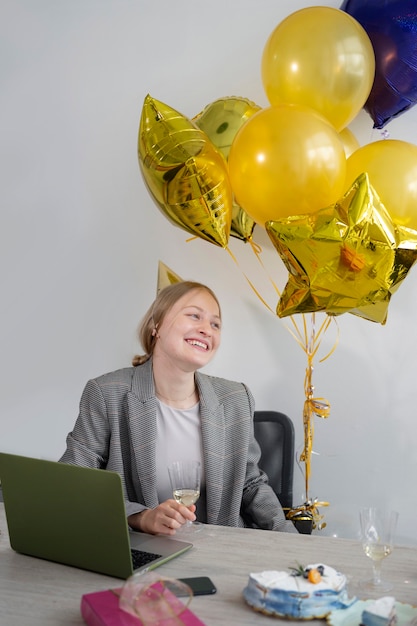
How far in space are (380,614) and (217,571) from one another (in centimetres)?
40

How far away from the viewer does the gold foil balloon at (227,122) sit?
2465mm

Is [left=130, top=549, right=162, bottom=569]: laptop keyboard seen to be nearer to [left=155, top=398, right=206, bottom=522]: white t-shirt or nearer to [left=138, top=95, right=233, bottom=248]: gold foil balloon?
[left=155, top=398, right=206, bottom=522]: white t-shirt

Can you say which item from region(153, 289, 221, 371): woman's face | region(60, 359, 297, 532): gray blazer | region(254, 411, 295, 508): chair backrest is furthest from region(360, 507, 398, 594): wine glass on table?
region(254, 411, 295, 508): chair backrest

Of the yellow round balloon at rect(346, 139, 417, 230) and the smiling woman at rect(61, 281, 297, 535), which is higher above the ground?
the yellow round balloon at rect(346, 139, 417, 230)

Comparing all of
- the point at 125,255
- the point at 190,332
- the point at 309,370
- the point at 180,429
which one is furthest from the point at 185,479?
the point at 125,255

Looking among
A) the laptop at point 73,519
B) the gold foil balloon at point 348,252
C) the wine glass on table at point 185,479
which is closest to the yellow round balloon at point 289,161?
the gold foil balloon at point 348,252

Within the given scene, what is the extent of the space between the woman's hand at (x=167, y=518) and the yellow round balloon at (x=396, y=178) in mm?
1005

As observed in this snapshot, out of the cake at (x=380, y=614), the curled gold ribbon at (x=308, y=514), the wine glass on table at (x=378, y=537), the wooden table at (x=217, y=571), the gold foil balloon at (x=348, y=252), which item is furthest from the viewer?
the curled gold ribbon at (x=308, y=514)

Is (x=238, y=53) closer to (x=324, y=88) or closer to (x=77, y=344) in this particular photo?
(x=324, y=88)

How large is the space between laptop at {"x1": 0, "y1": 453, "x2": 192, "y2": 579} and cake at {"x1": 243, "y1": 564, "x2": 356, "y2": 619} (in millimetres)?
270

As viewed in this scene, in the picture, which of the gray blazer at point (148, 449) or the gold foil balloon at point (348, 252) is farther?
the gray blazer at point (148, 449)

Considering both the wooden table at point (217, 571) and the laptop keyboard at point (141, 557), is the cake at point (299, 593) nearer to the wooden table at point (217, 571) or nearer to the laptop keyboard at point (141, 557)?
the wooden table at point (217, 571)

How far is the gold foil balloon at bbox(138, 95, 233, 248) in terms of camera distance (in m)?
2.25

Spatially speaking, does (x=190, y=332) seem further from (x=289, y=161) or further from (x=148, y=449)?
(x=289, y=161)
